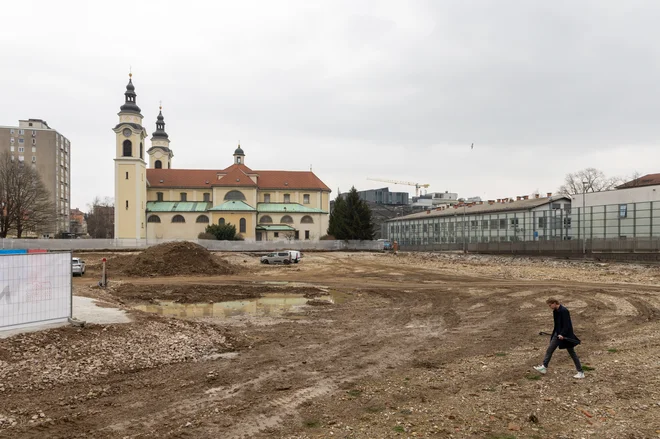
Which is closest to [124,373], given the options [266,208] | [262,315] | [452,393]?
[452,393]

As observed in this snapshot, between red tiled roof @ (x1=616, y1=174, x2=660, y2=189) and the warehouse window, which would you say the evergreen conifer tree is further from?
red tiled roof @ (x1=616, y1=174, x2=660, y2=189)

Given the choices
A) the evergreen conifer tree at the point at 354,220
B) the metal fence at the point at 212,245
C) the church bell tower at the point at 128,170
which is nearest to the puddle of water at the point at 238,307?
the metal fence at the point at 212,245

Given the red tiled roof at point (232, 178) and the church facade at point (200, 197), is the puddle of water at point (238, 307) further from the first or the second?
the red tiled roof at point (232, 178)

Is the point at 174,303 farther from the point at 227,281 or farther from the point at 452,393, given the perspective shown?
the point at 452,393

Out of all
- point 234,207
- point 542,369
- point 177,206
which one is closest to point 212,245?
point 234,207

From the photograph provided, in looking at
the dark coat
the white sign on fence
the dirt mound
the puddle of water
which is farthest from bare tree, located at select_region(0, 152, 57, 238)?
the dark coat

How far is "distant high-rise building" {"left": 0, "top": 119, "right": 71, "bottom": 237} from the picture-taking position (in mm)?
102375

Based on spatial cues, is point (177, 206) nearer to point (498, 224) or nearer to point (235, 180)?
point (235, 180)

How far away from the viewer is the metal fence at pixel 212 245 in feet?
199

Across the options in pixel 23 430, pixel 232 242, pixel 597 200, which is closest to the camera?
pixel 23 430

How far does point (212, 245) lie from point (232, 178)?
19.7 meters

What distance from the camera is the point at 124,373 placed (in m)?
9.12

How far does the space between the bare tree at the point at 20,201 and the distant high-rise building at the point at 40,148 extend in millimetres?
37874

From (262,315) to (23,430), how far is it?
1067 cm
